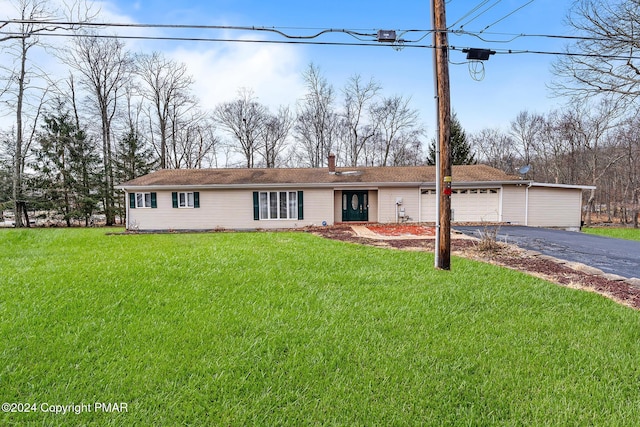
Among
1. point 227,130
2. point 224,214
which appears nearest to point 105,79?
point 227,130

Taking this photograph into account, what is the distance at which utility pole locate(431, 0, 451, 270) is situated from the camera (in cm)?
539

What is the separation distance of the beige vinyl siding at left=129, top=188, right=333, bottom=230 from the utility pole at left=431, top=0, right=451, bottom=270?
8.97 m

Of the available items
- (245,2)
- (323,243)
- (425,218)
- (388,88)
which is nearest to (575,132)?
(388,88)

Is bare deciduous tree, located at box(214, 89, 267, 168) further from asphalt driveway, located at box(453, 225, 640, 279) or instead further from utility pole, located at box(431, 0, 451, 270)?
utility pole, located at box(431, 0, 451, 270)

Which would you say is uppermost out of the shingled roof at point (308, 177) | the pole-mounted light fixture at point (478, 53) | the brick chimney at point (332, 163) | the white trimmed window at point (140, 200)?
the pole-mounted light fixture at point (478, 53)

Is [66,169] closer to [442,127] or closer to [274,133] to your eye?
[274,133]

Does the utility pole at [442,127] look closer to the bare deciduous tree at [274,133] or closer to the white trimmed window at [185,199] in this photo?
the white trimmed window at [185,199]

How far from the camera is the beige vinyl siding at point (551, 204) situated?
47.9 ft

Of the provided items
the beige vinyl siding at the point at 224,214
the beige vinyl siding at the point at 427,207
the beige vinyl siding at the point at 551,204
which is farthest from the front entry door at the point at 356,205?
the beige vinyl siding at the point at 551,204

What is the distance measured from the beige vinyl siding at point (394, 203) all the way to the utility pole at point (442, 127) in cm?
Result: 915

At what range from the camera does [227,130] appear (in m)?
27.3

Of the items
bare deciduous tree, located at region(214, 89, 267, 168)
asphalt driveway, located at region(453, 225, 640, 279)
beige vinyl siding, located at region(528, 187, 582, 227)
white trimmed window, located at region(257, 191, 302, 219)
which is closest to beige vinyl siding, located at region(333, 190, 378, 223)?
white trimmed window, located at region(257, 191, 302, 219)

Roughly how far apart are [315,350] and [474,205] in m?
14.6

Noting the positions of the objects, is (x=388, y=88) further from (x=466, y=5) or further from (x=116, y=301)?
(x=116, y=301)
